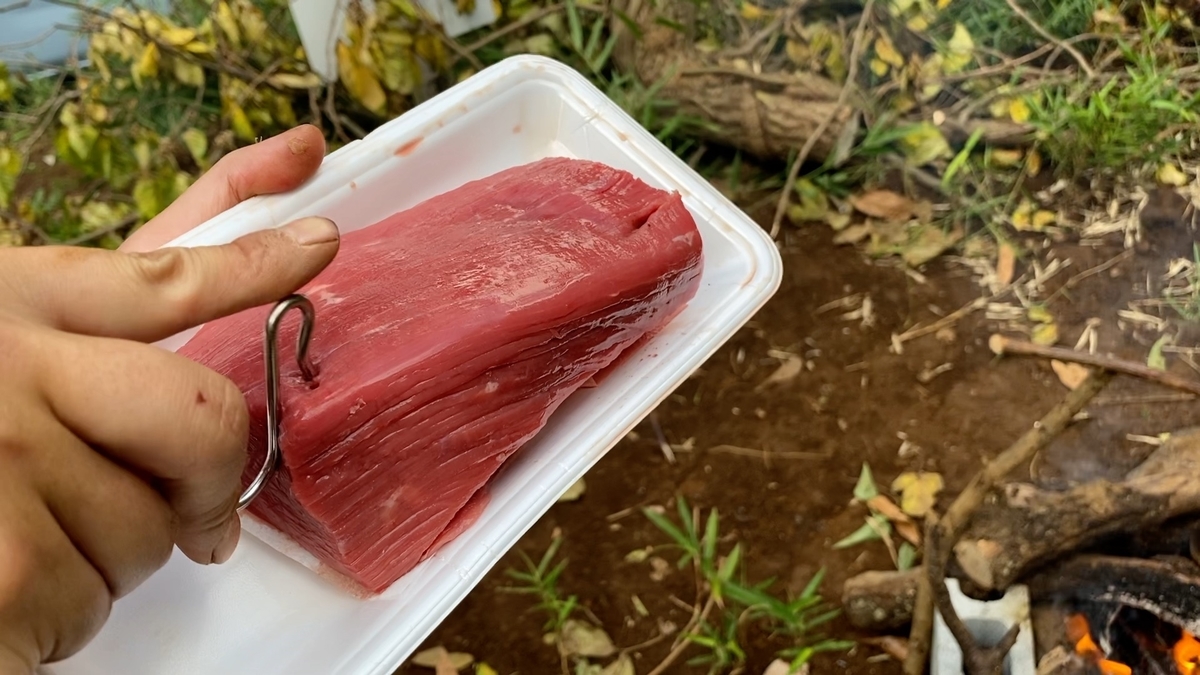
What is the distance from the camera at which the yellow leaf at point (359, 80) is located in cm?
203

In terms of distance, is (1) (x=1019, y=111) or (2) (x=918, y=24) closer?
(1) (x=1019, y=111)

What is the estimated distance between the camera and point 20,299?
0.81 m

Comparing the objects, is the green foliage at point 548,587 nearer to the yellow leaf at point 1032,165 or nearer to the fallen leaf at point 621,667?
the fallen leaf at point 621,667

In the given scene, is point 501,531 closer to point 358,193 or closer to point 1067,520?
point 358,193

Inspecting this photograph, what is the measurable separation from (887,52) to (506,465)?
1938 millimetres

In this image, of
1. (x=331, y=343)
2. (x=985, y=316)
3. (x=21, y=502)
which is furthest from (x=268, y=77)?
(x=985, y=316)

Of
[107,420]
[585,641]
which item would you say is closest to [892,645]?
[585,641]

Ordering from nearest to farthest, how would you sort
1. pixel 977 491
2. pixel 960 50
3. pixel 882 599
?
pixel 977 491 → pixel 882 599 → pixel 960 50

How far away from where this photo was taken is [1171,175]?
7.22 feet

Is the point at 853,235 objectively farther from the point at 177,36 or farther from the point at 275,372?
the point at 177,36

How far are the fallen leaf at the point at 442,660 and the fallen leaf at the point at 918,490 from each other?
1.04 meters

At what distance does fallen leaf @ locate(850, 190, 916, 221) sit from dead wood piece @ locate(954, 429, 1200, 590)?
108cm

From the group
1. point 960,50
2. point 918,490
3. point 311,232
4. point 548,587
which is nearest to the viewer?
point 311,232

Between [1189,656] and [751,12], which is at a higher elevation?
[751,12]
